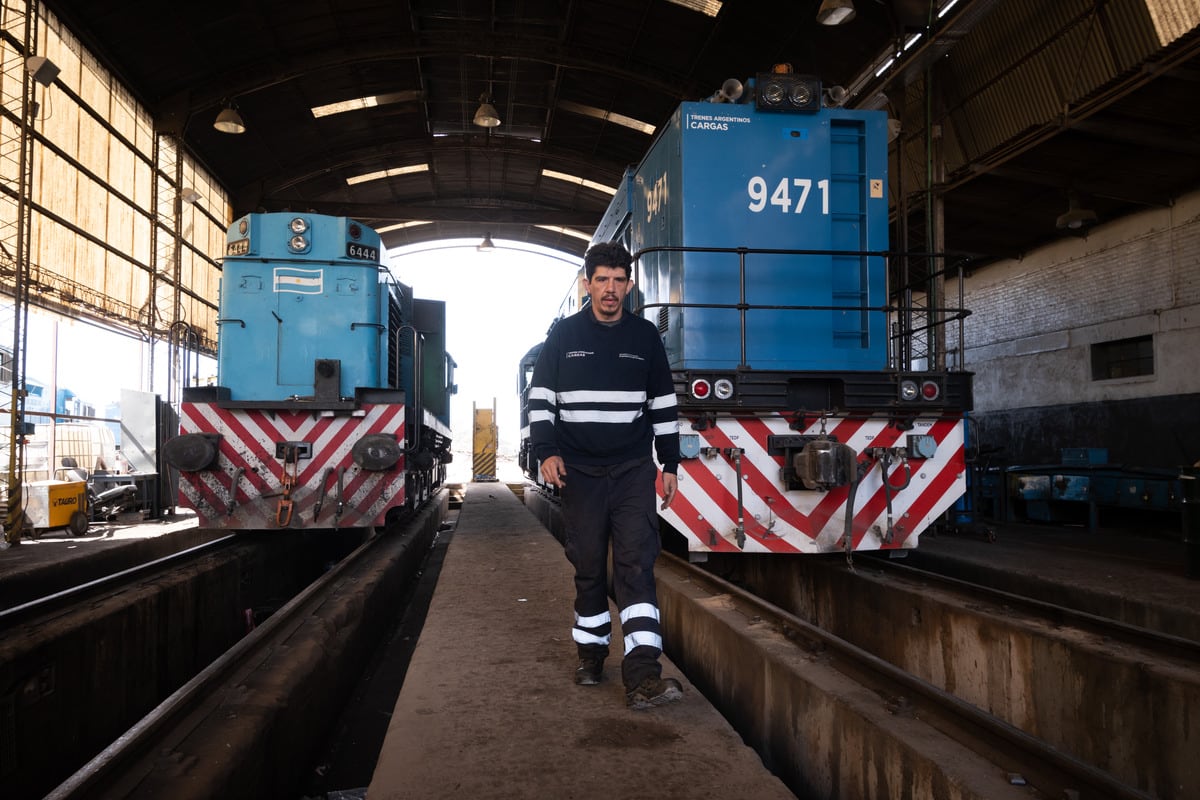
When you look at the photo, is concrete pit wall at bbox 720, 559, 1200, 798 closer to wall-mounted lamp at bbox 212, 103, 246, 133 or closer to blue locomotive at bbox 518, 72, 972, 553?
blue locomotive at bbox 518, 72, 972, 553

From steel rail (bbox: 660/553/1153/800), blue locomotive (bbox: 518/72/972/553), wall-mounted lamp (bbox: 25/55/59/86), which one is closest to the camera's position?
steel rail (bbox: 660/553/1153/800)

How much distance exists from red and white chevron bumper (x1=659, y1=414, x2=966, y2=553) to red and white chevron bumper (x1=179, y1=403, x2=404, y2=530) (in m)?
3.04

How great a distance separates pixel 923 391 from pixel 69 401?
52.2ft

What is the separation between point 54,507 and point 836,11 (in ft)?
34.9

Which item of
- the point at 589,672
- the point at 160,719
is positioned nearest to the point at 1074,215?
the point at 589,672

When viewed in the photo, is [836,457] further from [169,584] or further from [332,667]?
[169,584]

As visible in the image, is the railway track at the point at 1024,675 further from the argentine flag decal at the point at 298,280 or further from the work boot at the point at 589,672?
the argentine flag decal at the point at 298,280

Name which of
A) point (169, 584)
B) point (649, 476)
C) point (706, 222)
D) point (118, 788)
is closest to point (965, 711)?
point (649, 476)

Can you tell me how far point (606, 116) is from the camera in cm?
1764

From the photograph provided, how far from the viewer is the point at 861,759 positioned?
2.57 metres

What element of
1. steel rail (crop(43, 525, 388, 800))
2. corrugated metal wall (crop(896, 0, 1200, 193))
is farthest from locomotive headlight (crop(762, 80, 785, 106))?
steel rail (crop(43, 525, 388, 800))

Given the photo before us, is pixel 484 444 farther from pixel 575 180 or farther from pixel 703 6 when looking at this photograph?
pixel 703 6

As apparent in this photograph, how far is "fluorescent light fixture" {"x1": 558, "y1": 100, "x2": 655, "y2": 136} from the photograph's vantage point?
685 inches

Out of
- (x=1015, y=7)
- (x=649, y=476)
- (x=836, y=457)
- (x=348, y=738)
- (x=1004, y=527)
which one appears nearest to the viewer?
(x=649, y=476)
